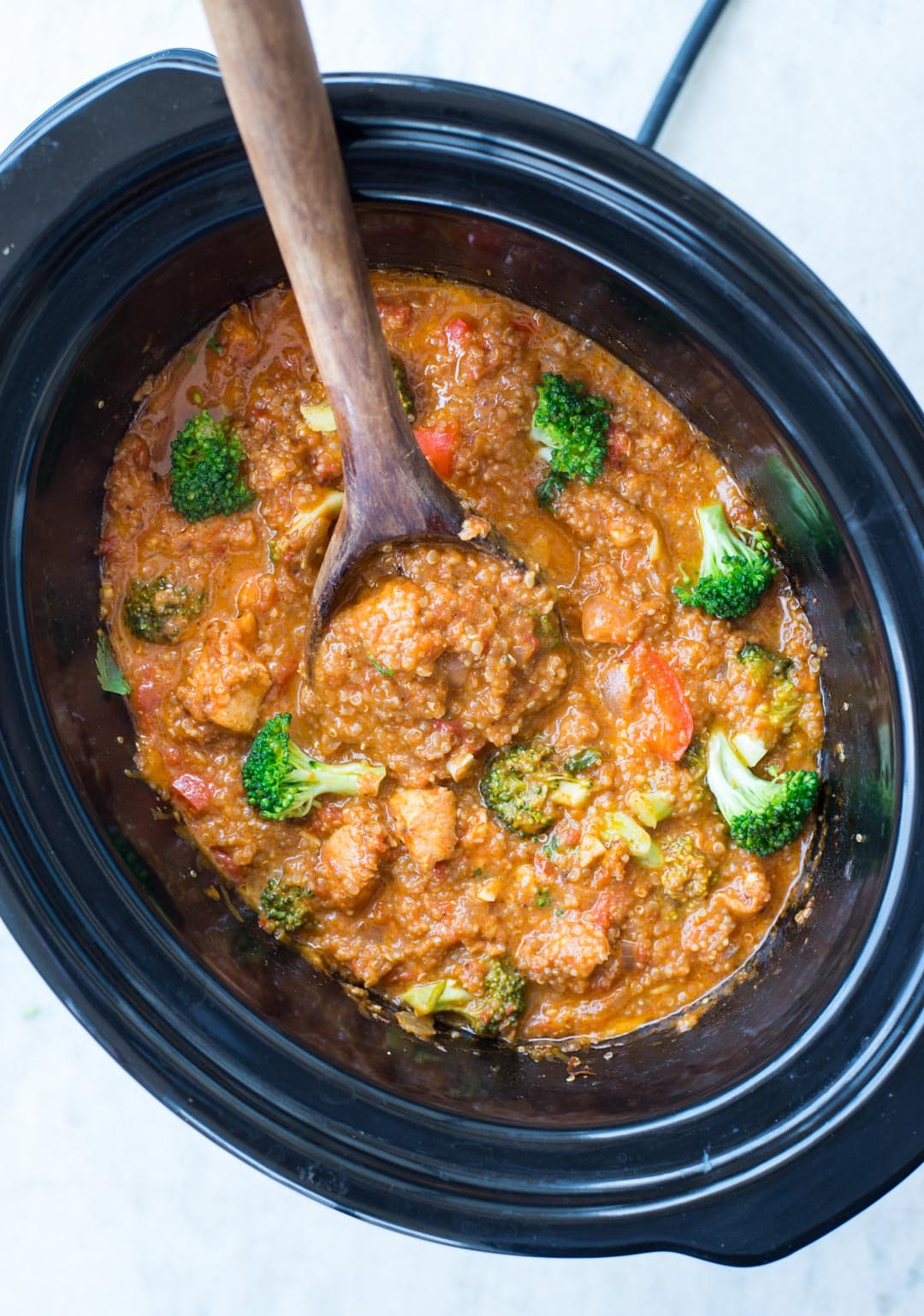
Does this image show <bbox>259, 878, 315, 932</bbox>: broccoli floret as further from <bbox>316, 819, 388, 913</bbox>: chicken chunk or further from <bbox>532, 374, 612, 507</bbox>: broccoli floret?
<bbox>532, 374, 612, 507</bbox>: broccoli floret

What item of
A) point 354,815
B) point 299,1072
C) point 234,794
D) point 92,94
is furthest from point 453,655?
point 92,94

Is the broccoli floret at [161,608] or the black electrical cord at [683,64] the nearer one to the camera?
the broccoli floret at [161,608]

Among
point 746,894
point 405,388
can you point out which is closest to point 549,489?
point 405,388

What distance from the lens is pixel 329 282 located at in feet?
7.79

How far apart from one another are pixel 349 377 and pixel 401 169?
1.81 ft

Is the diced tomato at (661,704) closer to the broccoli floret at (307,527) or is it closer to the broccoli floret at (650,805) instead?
the broccoli floret at (650,805)

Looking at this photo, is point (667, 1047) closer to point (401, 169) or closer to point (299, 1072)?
point (299, 1072)

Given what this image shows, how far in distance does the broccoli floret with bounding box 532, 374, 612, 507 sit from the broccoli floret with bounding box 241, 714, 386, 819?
0.96 meters

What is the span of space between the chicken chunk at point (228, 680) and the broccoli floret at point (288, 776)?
3.3 inches

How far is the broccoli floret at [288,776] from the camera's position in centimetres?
306

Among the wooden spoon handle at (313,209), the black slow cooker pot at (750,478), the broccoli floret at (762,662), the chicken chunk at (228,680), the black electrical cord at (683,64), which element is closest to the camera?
the wooden spoon handle at (313,209)

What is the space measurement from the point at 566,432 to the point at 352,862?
4.36 ft

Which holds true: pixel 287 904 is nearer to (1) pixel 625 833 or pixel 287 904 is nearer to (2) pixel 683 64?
(1) pixel 625 833

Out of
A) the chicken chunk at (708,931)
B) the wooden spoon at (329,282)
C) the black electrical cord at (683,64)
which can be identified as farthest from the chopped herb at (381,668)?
the black electrical cord at (683,64)
